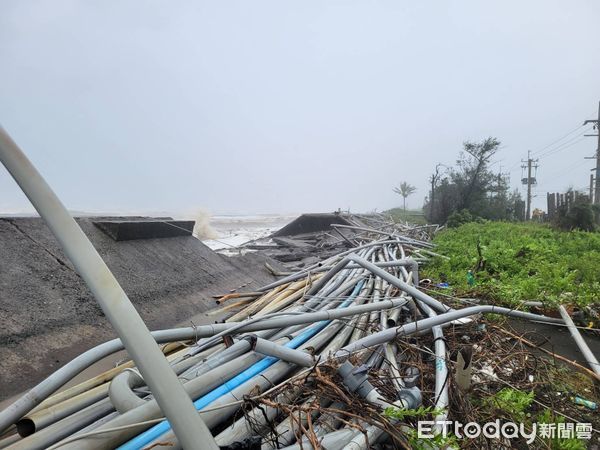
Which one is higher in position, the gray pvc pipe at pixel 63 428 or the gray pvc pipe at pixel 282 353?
the gray pvc pipe at pixel 282 353

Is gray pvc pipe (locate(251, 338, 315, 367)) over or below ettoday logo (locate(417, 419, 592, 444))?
over

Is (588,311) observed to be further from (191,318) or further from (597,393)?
(191,318)

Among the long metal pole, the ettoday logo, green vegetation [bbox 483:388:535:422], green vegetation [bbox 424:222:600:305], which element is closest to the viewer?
the long metal pole

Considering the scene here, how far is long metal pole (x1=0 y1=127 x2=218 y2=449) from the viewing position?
2.42 ft

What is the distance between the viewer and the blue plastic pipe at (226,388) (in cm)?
121

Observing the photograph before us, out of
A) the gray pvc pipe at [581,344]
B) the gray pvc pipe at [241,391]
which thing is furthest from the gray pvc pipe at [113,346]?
the gray pvc pipe at [581,344]

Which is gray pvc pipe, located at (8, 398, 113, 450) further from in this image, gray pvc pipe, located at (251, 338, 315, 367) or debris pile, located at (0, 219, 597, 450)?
gray pvc pipe, located at (251, 338, 315, 367)

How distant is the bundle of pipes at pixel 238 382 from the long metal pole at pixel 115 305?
0.58m

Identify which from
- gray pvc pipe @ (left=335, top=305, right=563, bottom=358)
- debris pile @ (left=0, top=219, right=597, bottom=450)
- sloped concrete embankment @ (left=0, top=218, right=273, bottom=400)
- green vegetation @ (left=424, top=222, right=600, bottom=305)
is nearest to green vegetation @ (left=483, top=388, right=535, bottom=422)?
debris pile @ (left=0, top=219, right=597, bottom=450)

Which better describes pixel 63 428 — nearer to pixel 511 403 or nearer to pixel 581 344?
pixel 511 403

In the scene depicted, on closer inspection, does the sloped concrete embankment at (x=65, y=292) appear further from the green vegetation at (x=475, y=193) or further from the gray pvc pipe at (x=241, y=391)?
the green vegetation at (x=475, y=193)

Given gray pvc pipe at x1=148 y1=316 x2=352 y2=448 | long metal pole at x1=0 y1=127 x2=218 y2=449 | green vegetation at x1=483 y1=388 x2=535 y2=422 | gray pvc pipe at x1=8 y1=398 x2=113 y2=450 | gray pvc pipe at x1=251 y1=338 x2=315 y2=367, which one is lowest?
green vegetation at x1=483 y1=388 x2=535 y2=422

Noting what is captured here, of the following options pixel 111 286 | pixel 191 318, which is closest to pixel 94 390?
pixel 111 286

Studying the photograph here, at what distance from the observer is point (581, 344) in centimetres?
260
